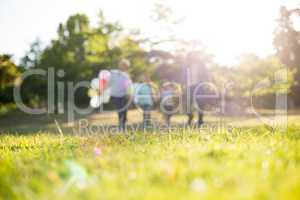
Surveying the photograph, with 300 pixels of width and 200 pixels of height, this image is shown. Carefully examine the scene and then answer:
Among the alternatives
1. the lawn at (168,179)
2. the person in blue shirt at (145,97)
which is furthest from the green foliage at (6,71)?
the lawn at (168,179)

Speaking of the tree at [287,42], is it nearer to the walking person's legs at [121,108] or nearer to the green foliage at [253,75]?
the green foliage at [253,75]

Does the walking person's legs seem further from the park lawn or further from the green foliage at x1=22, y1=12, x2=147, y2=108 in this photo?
the green foliage at x1=22, y1=12, x2=147, y2=108

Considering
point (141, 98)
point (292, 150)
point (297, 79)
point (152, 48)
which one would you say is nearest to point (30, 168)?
point (292, 150)

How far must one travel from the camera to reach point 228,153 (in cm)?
322

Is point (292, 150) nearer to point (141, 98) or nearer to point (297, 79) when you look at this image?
point (141, 98)

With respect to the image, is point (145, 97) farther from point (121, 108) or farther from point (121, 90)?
point (121, 108)

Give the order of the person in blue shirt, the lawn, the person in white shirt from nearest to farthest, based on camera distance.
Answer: the lawn, the person in white shirt, the person in blue shirt

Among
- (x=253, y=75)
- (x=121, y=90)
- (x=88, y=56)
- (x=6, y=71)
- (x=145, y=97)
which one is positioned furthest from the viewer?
(x=88, y=56)

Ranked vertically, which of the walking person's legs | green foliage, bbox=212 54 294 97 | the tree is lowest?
the walking person's legs

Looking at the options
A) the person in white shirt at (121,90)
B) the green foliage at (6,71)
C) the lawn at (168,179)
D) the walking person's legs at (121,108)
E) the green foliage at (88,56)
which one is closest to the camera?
the lawn at (168,179)

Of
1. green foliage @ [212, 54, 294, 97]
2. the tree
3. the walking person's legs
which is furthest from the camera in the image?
the tree

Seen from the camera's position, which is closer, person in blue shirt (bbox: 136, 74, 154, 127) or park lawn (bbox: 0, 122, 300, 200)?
park lawn (bbox: 0, 122, 300, 200)

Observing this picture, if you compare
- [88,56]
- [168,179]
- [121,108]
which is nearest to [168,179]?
[168,179]

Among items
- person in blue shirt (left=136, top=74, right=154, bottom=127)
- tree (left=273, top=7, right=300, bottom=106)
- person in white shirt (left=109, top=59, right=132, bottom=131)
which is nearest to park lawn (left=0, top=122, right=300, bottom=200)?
person in white shirt (left=109, top=59, right=132, bottom=131)
